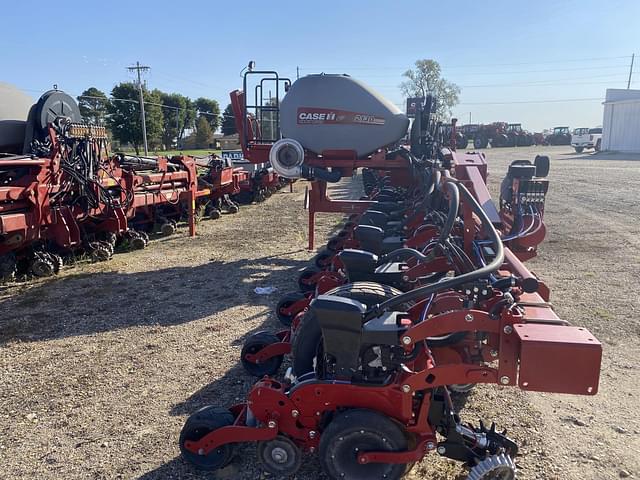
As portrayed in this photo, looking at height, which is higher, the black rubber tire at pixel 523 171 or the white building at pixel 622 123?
the white building at pixel 622 123

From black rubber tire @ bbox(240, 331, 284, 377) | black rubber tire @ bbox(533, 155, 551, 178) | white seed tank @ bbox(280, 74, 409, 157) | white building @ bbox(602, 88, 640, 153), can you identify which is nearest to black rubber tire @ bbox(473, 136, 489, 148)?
white building @ bbox(602, 88, 640, 153)

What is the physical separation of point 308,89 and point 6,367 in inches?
186

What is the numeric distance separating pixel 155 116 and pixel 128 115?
3508 mm

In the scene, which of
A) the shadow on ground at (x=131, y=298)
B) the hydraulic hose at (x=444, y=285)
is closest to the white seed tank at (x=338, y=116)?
the shadow on ground at (x=131, y=298)

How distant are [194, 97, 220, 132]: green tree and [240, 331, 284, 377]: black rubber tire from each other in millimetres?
59497

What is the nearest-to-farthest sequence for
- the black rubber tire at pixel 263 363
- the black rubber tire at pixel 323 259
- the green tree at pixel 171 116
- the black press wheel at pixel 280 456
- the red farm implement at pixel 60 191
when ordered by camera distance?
1. the black press wheel at pixel 280 456
2. the black rubber tire at pixel 263 363
3. the red farm implement at pixel 60 191
4. the black rubber tire at pixel 323 259
5. the green tree at pixel 171 116

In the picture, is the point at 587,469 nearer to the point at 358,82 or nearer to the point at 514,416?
the point at 514,416

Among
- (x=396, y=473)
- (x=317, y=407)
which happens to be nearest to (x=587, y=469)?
(x=396, y=473)

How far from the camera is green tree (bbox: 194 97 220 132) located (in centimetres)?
6143

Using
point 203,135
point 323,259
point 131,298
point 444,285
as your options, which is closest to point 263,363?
point 444,285

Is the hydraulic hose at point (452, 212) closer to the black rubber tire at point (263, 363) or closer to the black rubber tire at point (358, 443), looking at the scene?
the black rubber tire at point (358, 443)

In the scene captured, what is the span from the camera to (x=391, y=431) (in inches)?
100

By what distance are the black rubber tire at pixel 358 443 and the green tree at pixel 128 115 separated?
1713 inches

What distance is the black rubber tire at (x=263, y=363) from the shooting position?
12.9 feet
